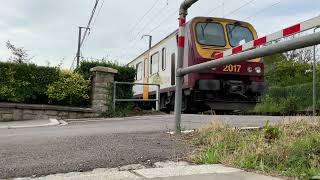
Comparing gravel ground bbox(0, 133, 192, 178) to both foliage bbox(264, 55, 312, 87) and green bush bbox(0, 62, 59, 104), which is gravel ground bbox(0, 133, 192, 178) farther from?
foliage bbox(264, 55, 312, 87)

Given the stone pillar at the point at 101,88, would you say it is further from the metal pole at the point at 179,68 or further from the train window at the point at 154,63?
the metal pole at the point at 179,68

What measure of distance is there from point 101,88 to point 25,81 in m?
2.12

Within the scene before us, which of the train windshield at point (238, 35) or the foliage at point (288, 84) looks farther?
the foliage at point (288, 84)

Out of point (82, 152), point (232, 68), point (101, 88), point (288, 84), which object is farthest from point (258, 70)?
point (288, 84)

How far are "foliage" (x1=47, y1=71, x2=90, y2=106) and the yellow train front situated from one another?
9.74ft

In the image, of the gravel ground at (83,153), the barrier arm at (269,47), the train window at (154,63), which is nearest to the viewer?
the barrier arm at (269,47)

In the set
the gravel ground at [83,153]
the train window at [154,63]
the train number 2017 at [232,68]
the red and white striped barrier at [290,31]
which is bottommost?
the gravel ground at [83,153]

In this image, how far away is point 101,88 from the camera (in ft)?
44.6

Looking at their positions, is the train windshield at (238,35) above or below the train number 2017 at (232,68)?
above

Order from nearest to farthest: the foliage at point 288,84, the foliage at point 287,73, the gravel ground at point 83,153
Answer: the gravel ground at point 83,153, the foliage at point 288,84, the foliage at point 287,73

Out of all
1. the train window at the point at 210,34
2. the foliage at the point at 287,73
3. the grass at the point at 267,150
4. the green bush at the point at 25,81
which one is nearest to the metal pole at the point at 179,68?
the grass at the point at 267,150

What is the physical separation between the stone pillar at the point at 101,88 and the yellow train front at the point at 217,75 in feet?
7.38

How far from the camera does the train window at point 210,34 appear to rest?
13.4m

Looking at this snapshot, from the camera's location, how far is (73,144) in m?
5.43
